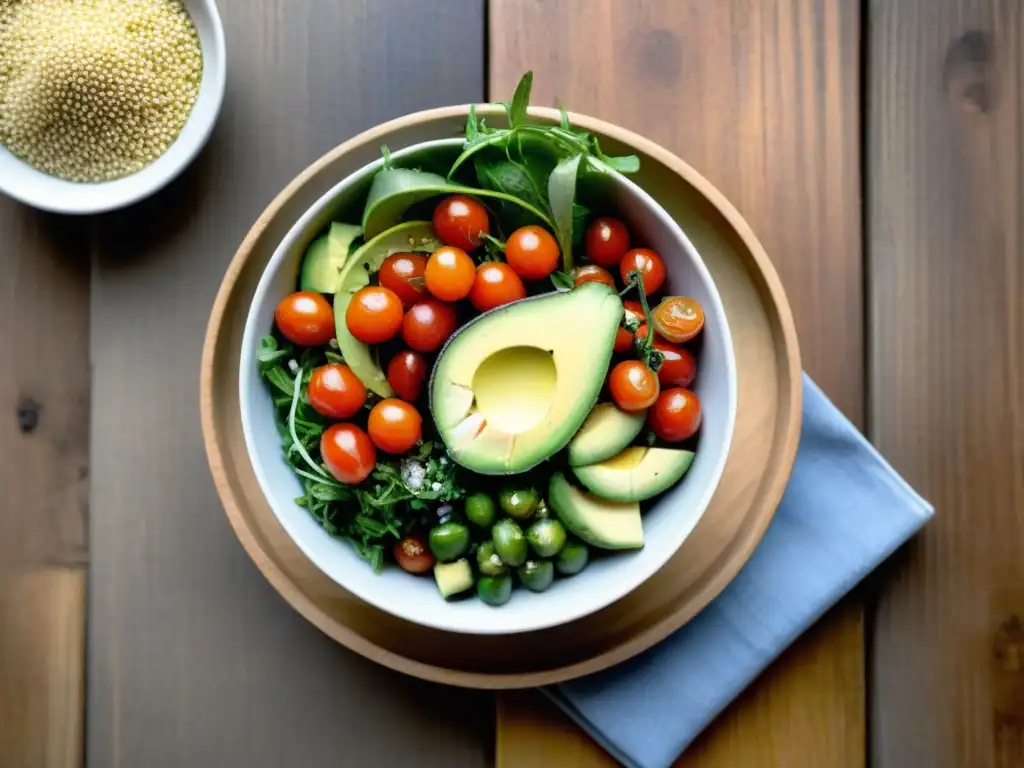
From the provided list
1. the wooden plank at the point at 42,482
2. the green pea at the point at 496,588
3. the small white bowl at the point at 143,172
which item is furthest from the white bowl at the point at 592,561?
the wooden plank at the point at 42,482

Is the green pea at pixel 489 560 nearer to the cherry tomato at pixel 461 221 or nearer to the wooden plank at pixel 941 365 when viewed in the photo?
the cherry tomato at pixel 461 221

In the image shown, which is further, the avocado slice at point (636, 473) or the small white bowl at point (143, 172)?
the small white bowl at point (143, 172)

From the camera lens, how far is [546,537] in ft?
2.74

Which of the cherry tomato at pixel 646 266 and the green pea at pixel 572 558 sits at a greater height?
the cherry tomato at pixel 646 266

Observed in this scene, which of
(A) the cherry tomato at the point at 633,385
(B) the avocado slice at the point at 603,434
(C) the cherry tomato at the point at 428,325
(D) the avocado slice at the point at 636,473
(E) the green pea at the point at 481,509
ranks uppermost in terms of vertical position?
(C) the cherry tomato at the point at 428,325

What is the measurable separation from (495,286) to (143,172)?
422 millimetres

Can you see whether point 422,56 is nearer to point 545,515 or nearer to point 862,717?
point 545,515

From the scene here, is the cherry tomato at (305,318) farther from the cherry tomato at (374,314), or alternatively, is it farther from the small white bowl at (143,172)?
the small white bowl at (143,172)

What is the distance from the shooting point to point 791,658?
1011mm

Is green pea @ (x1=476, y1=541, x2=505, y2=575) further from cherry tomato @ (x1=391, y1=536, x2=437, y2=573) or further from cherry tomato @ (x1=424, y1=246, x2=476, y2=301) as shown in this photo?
cherry tomato @ (x1=424, y1=246, x2=476, y2=301)

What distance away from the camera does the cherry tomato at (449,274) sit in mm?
828

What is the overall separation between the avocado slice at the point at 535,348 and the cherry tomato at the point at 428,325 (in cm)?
5

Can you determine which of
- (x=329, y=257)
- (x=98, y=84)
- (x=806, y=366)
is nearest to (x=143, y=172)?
(x=98, y=84)

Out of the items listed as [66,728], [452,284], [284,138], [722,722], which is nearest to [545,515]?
[452,284]
